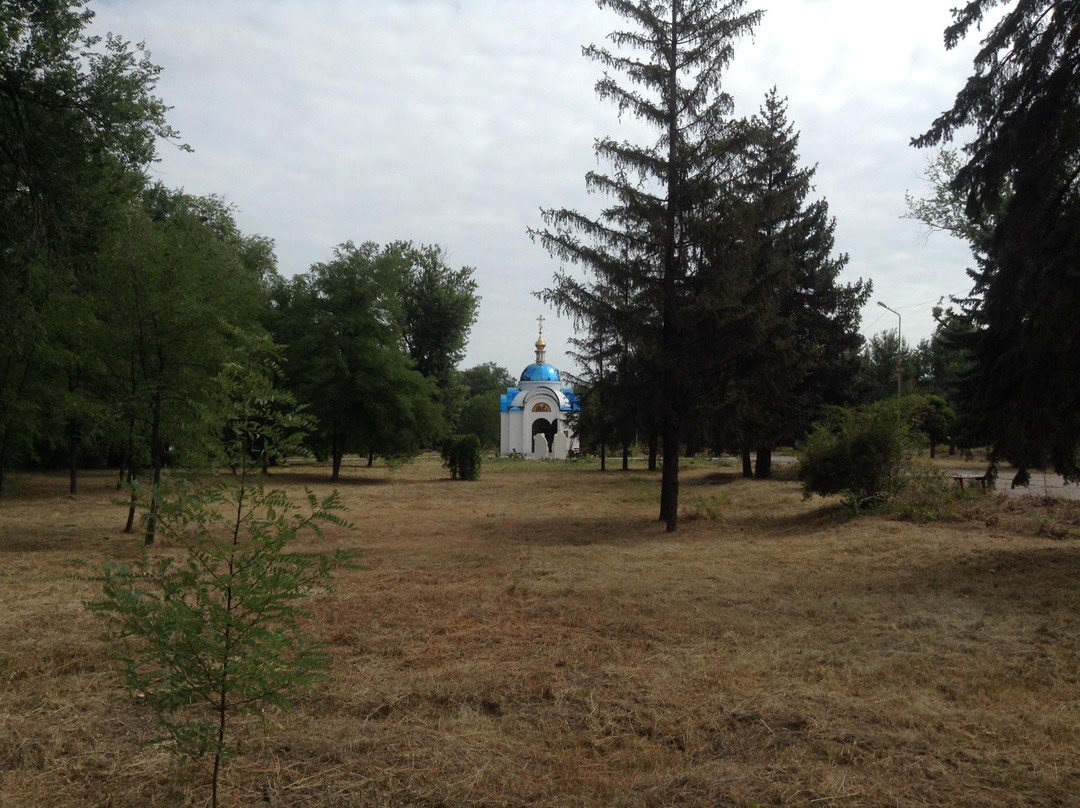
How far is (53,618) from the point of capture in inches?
284

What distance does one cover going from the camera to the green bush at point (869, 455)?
15086 mm

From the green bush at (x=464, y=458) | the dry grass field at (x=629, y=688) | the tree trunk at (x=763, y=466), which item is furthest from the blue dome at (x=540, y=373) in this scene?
the dry grass field at (x=629, y=688)

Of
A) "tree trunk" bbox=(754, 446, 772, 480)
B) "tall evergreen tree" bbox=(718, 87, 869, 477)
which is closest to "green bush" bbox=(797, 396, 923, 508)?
"tall evergreen tree" bbox=(718, 87, 869, 477)

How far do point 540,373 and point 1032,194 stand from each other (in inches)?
2151

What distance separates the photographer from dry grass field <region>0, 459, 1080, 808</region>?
3.77m

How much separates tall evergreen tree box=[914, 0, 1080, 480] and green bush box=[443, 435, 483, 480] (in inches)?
981

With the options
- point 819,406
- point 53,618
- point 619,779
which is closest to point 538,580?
point 53,618

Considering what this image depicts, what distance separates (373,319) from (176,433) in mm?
19812

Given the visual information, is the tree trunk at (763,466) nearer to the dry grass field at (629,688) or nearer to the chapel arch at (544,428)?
the dry grass field at (629,688)

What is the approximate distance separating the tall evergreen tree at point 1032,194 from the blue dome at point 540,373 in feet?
176

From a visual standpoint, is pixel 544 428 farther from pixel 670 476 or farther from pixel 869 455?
pixel 869 455

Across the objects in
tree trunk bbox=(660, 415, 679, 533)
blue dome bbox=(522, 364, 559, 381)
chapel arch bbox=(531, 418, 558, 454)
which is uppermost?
blue dome bbox=(522, 364, 559, 381)

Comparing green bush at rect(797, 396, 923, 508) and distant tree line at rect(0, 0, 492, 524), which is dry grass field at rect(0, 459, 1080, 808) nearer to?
distant tree line at rect(0, 0, 492, 524)

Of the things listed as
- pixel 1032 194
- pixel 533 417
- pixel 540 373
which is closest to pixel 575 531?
pixel 1032 194
